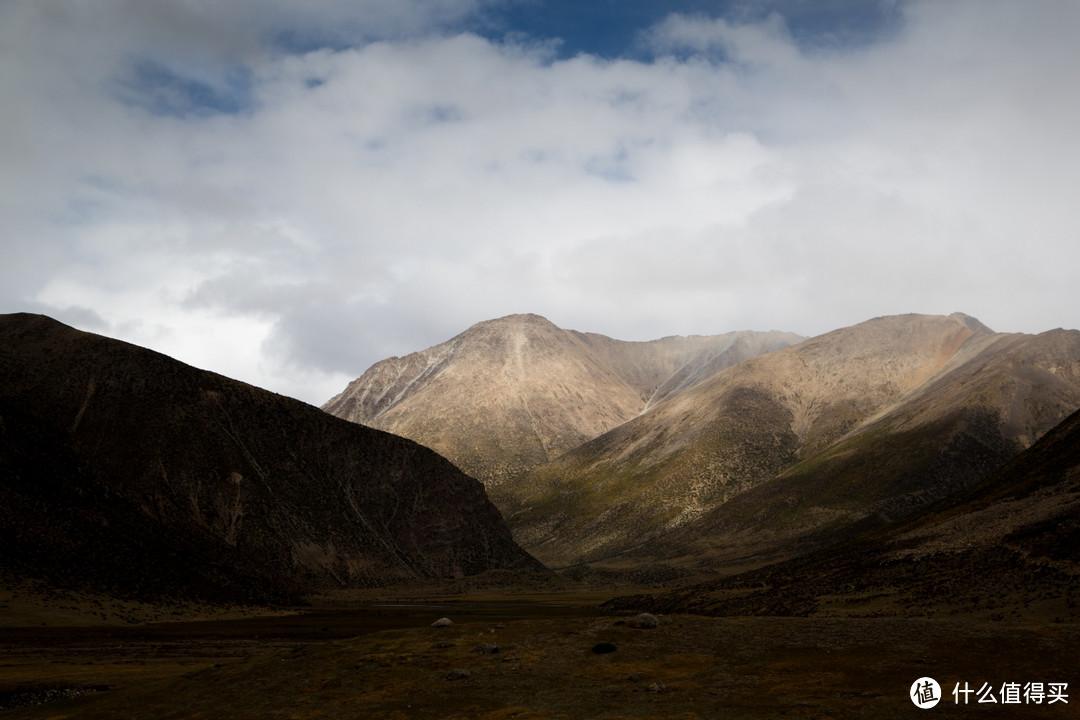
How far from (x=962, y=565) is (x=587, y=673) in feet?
146

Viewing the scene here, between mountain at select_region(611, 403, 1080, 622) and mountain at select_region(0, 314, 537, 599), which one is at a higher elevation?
mountain at select_region(0, 314, 537, 599)

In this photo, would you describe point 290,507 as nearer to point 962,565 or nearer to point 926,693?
point 962,565

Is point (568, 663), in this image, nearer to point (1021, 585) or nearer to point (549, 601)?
point (1021, 585)

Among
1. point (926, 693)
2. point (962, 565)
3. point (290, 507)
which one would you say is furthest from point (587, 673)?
point (290, 507)

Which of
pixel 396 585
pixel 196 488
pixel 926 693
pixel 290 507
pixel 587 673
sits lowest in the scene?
pixel 396 585

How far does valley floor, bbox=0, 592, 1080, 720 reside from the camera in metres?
35.8

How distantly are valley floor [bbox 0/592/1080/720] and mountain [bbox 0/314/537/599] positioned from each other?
40720 mm

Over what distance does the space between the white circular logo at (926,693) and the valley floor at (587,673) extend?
18.5 inches

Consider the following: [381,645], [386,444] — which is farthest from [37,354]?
[381,645]

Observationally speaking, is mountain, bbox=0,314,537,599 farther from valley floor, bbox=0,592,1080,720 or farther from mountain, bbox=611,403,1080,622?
mountain, bbox=611,403,1080,622

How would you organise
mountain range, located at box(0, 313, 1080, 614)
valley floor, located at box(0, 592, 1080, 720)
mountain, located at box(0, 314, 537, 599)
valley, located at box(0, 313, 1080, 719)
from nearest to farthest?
valley floor, located at box(0, 592, 1080, 720), valley, located at box(0, 313, 1080, 719), mountain range, located at box(0, 313, 1080, 614), mountain, located at box(0, 314, 537, 599)

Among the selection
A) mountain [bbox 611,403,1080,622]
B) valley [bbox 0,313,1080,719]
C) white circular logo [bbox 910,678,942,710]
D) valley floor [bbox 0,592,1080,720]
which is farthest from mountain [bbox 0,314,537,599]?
white circular logo [bbox 910,678,942,710]

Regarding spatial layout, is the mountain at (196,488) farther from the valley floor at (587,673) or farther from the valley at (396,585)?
the valley floor at (587,673)

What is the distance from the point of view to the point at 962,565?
237 ft
